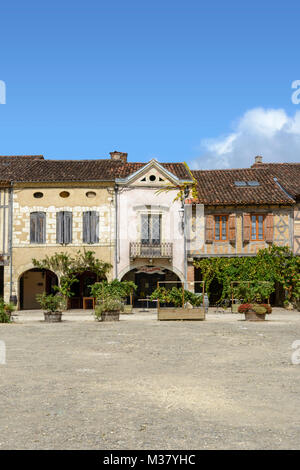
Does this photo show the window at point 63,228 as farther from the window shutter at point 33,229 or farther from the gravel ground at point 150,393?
the gravel ground at point 150,393

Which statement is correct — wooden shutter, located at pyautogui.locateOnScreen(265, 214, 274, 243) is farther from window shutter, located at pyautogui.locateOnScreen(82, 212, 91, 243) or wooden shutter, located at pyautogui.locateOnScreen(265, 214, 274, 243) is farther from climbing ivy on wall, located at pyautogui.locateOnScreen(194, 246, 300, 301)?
window shutter, located at pyautogui.locateOnScreen(82, 212, 91, 243)

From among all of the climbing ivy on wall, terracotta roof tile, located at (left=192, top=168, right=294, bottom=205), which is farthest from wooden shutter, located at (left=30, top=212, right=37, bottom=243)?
terracotta roof tile, located at (left=192, top=168, right=294, bottom=205)

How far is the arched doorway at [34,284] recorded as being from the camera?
28.9m

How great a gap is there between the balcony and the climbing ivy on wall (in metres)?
1.58

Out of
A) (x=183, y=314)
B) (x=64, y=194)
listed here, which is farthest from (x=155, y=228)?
(x=183, y=314)

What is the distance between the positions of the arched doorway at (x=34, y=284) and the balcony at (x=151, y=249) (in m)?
4.73

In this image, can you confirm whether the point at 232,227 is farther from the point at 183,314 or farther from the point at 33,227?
the point at 33,227

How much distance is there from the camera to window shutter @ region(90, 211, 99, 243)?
1075 inches

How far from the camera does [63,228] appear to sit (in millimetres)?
27312

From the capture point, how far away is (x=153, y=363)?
406 inches

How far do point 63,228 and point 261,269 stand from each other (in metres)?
9.90
